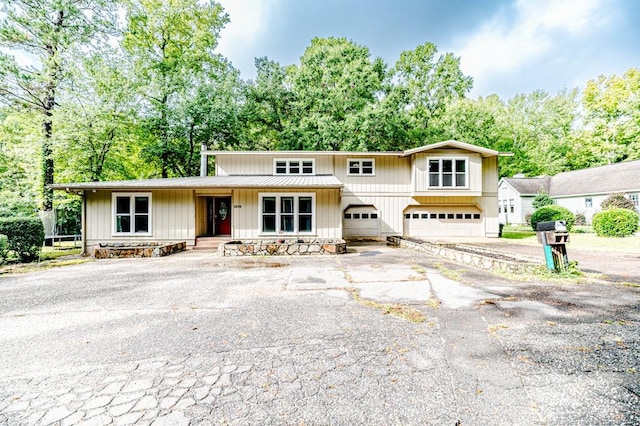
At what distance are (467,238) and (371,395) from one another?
15.4 metres

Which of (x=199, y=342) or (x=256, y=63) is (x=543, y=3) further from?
(x=256, y=63)

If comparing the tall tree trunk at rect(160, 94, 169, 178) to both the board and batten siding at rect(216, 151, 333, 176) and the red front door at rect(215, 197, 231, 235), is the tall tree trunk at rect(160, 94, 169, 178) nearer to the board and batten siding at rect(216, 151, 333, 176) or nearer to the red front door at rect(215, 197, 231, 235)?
the board and batten siding at rect(216, 151, 333, 176)

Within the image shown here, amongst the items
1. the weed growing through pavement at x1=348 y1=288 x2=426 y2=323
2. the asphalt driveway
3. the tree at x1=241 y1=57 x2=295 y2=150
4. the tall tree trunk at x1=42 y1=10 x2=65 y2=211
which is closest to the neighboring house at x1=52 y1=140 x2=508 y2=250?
the tall tree trunk at x1=42 y1=10 x2=65 y2=211

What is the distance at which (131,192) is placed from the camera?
39.2 ft

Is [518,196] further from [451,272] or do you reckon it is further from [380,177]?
[451,272]

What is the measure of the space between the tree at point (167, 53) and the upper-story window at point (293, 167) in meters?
9.38

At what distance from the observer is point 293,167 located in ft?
52.6

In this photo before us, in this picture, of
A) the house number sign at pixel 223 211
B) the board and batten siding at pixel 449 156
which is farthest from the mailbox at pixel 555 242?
the house number sign at pixel 223 211

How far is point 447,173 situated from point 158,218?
14161 millimetres

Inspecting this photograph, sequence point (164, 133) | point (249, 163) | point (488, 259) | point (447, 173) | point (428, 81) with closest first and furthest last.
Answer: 1. point (488, 259)
2. point (447, 173)
3. point (249, 163)
4. point (164, 133)
5. point (428, 81)

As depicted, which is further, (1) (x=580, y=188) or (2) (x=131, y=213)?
(1) (x=580, y=188)

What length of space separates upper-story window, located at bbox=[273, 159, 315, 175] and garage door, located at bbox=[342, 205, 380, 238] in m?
3.14

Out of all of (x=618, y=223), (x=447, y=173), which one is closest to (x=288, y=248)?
(x=447, y=173)

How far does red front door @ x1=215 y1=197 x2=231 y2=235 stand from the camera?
546 inches
